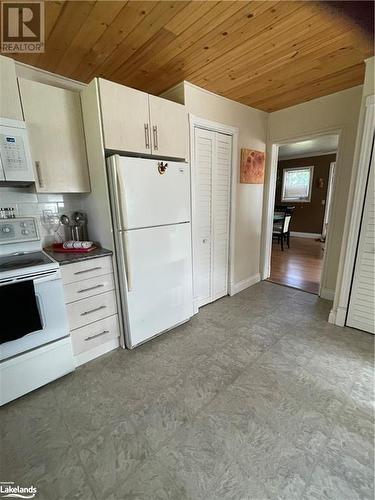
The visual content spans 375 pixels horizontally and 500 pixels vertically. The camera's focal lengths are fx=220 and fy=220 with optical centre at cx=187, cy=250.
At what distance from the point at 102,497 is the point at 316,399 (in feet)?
4.54

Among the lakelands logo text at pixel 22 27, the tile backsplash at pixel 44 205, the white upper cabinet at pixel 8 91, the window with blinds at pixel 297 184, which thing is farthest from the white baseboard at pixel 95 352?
the window with blinds at pixel 297 184

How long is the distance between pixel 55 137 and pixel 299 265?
4.30m

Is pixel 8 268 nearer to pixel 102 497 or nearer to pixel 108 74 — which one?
pixel 102 497

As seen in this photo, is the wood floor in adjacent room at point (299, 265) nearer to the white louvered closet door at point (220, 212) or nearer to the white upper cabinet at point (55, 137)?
the white louvered closet door at point (220, 212)

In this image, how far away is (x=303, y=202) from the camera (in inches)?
279

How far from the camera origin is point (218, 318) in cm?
258

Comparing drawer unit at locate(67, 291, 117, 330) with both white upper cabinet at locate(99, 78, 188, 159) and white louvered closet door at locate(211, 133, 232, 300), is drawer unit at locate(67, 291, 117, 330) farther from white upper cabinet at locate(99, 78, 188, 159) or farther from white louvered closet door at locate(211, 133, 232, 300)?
white louvered closet door at locate(211, 133, 232, 300)

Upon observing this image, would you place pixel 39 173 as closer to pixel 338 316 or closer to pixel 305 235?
pixel 338 316

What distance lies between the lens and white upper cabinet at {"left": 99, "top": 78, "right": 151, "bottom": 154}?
1660 mm

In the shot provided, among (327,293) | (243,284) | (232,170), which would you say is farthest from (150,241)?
(327,293)

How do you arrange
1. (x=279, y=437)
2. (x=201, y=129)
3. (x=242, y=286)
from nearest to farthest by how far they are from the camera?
(x=279, y=437) < (x=201, y=129) < (x=242, y=286)

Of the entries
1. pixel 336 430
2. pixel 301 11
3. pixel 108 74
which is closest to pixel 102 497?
pixel 336 430

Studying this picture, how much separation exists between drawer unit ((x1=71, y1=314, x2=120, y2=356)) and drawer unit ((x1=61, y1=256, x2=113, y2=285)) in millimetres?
428

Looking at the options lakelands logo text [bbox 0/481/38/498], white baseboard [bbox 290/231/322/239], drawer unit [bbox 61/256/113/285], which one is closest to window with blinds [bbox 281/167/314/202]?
white baseboard [bbox 290/231/322/239]
